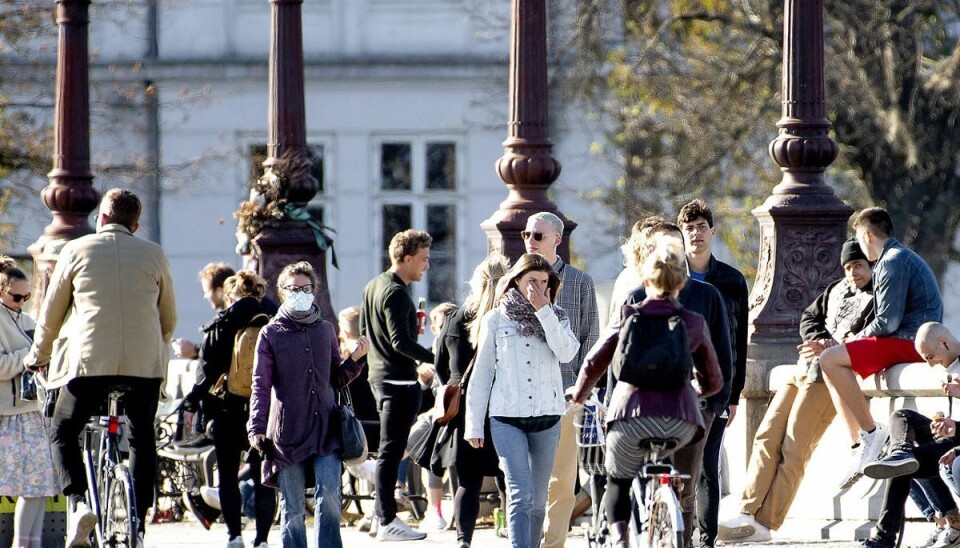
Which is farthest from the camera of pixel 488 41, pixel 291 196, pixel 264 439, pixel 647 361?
pixel 488 41

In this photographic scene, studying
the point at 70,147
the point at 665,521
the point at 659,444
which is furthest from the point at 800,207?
the point at 70,147

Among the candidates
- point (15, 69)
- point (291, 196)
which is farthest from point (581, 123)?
point (291, 196)

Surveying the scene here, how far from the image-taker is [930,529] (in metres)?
11.0

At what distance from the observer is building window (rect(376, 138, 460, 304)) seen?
93.3ft

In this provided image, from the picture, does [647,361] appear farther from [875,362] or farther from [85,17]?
[85,17]

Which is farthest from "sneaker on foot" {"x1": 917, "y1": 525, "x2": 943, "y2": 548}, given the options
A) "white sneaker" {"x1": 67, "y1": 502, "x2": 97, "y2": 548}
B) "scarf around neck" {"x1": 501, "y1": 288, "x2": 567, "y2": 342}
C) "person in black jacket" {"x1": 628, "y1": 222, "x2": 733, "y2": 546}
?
"white sneaker" {"x1": 67, "y1": 502, "x2": 97, "y2": 548}

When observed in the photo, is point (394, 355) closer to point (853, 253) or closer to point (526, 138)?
point (526, 138)

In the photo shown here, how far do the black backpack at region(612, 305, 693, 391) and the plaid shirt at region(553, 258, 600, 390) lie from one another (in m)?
1.61

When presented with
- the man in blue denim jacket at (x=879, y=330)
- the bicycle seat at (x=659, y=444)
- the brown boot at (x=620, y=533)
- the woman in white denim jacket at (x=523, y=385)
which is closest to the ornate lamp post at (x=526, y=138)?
the man in blue denim jacket at (x=879, y=330)

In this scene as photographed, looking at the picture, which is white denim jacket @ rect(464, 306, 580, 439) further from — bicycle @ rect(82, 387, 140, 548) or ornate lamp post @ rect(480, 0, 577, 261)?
ornate lamp post @ rect(480, 0, 577, 261)

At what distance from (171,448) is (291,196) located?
1.96 m

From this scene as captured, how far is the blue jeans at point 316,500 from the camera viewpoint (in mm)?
9688

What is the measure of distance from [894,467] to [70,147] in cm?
675

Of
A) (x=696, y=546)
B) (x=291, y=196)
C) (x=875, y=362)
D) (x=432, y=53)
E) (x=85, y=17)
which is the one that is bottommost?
(x=696, y=546)
